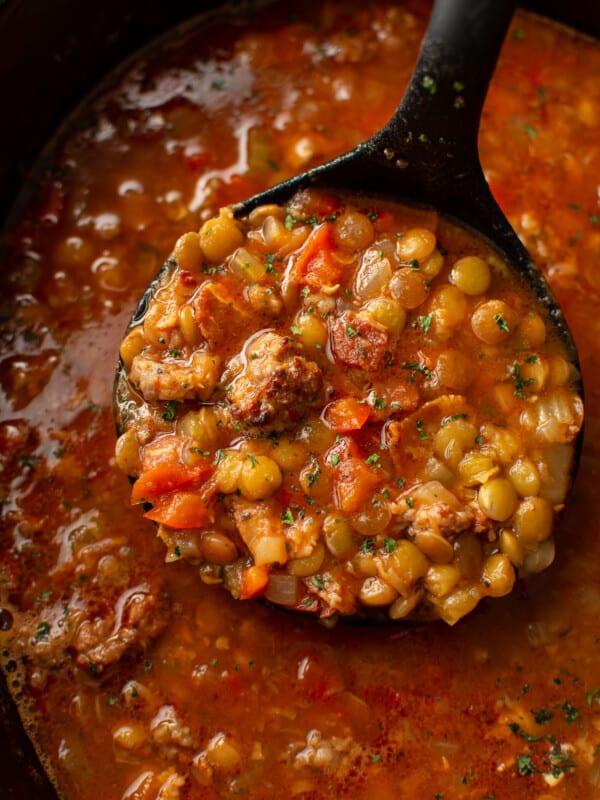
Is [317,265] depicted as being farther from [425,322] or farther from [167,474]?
[167,474]

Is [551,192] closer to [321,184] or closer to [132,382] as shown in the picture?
[321,184]

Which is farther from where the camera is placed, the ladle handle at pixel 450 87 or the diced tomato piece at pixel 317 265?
the diced tomato piece at pixel 317 265

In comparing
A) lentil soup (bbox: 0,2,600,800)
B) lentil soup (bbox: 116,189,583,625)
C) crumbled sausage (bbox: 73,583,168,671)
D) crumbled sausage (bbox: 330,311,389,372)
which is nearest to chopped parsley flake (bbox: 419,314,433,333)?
lentil soup (bbox: 116,189,583,625)

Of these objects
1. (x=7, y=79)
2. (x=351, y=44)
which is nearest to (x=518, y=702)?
(x=351, y=44)

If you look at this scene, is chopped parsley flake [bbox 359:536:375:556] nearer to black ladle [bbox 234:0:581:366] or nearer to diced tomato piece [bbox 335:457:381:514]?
diced tomato piece [bbox 335:457:381:514]

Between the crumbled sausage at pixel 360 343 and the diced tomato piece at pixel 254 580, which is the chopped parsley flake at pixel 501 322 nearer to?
the crumbled sausage at pixel 360 343

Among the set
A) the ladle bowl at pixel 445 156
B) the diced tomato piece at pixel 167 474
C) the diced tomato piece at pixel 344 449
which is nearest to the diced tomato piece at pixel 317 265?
the ladle bowl at pixel 445 156

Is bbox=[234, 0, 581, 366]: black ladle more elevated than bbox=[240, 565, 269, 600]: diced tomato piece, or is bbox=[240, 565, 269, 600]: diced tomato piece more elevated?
bbox=[234, 0, 581, 366]: black ladle
